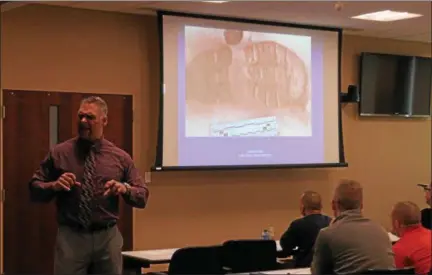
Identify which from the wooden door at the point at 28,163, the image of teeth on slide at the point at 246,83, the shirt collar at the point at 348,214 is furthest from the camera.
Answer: the image of teeth on slide at the point at 246,83

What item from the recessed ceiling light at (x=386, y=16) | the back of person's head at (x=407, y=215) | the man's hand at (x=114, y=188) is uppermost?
the recessed ceiling light at (x=386, y=16)

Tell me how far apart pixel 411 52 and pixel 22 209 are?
5.30 metres

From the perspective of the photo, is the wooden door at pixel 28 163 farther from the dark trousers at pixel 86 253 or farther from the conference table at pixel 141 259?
the dark trousers at pixel 86 253

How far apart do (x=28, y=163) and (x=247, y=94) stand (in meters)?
2.38

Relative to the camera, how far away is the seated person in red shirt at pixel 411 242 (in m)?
3.93

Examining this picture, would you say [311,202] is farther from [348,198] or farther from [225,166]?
[225,166]

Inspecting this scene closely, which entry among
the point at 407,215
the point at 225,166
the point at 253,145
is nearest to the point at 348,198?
the point at 407,215

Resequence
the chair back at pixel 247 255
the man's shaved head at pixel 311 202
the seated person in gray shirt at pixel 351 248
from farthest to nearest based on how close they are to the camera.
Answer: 1. the man's shaved head at pixel 311 202
2. the chair back at pixel 247 255
3. the seated person in gray shirt at pixel 351 248

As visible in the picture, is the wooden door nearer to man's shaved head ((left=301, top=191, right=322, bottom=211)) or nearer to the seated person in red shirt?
man's shaved head ((left=301, top=191, right=322, bottom=211))

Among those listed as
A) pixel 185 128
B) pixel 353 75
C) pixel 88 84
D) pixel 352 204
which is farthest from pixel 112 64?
pixel 352 204

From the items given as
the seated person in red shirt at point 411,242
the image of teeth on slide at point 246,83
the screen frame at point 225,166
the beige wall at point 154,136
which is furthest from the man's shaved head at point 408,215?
the beige wall at point 154,136

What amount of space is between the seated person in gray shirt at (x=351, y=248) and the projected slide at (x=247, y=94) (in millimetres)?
3503

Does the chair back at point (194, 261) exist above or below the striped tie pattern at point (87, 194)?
below

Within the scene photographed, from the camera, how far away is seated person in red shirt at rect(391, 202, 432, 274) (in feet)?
12.9
